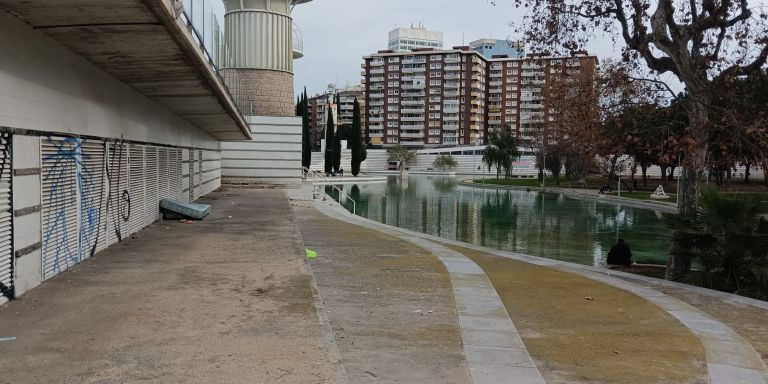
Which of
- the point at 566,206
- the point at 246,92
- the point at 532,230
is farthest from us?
the point at 566,206

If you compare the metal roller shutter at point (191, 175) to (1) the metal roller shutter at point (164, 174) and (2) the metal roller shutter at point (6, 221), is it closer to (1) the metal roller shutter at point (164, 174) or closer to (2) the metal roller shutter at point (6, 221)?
(1) the metal roller shutter at point (164, 174)

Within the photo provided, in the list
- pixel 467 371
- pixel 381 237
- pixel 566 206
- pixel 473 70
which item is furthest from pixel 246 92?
pixel 473 70

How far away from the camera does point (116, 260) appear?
9008 mm

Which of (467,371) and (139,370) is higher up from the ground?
(139,370)

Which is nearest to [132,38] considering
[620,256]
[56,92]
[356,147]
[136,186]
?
[56,92]

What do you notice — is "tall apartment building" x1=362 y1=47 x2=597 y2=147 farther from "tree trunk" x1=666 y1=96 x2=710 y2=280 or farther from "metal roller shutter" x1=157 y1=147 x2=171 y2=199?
"tree trunk" x1=666 y1=96 x2=710 y2=280

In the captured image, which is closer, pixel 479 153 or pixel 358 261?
pixel 358 261

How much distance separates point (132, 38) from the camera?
7863 millimetres

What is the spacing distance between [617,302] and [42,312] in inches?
292

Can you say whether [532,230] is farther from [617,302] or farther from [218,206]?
[617,302]

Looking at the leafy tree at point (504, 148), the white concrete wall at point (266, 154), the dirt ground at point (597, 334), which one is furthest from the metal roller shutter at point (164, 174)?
the leafy tree at point (504, 148)

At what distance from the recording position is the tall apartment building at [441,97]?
129500 mm

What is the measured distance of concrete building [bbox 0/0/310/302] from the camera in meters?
6.53

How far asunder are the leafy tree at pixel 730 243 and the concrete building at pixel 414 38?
170424 millimetres
